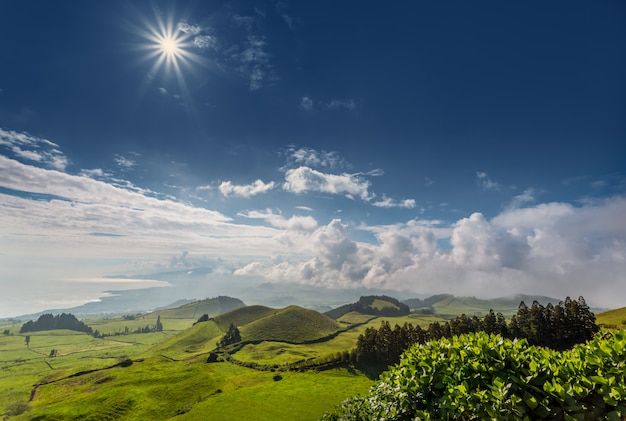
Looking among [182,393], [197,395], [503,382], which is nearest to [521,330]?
[197,395]

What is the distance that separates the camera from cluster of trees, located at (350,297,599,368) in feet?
330

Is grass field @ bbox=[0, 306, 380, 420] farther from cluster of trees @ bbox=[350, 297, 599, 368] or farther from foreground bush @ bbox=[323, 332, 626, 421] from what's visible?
foreground bush @ bbox=[323, 332, 626, 421]

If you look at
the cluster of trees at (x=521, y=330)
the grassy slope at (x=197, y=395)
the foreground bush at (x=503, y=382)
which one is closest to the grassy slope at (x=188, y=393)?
the grassy slope at (x=197, y=395)

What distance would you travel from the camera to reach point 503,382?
7.46 metres

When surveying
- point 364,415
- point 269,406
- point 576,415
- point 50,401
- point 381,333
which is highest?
point 576,415

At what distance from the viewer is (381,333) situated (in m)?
132

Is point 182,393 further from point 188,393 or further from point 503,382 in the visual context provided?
point 503,382

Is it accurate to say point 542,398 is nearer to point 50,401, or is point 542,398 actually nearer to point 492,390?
point 492,390

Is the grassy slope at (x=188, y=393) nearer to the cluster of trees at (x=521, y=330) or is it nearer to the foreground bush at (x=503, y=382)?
the cluster of trees at (x=521, y=330)

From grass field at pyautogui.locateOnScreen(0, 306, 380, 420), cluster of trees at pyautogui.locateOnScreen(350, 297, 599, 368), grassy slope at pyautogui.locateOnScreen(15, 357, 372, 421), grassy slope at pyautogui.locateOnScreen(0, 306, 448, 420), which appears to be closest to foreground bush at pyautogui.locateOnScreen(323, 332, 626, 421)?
grassy slope at pyautogui.locateOnScreen(15, 357, 372, 421)

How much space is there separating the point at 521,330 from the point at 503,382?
129258 mm

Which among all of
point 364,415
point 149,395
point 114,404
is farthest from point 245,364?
point 364,415

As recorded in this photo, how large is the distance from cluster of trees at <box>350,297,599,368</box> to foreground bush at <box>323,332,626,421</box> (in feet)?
304

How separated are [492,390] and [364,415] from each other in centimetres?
467
